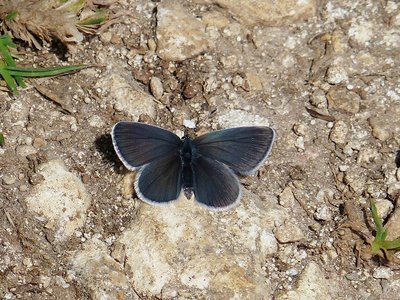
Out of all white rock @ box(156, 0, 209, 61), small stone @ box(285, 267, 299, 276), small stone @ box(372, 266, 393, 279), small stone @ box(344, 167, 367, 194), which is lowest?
small stone @ box(285, 267, 299, 276)

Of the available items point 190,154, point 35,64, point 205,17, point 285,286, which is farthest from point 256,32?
point 285,286

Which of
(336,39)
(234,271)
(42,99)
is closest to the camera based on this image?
(234,271)

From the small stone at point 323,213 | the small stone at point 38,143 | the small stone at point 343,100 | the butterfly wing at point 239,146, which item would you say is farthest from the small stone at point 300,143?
the small stone at point 38,143

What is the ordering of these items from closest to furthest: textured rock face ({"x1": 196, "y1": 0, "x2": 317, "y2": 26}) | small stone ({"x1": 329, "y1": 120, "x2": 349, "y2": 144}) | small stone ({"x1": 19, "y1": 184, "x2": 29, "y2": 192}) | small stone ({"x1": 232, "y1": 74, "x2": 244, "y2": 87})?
small stone ({"x1": 19, "y1": 184, "x2": 29, "y2": 192})
small stone ({"x1": 329, "y1": 120, "x2": 349, "y2": 144})
small stone ({"x1": 232, "y1": 74, "x2": 244, "y2": 87})
textured rock face ({"x1": 196, "y1": 0, "x2": 317, "y2": 26})

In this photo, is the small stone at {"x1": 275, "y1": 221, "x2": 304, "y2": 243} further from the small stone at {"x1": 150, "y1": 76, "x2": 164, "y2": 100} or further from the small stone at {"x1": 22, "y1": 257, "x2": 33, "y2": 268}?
the small stone at {"x1": 22, "y1": 257, "x2": 33, "y2": 268}

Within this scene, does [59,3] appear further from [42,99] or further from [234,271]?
[234,271]

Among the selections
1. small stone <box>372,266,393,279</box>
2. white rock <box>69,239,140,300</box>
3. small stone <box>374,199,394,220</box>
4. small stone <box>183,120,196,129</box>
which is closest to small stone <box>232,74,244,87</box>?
small stone <box>183,120,196,129</box>

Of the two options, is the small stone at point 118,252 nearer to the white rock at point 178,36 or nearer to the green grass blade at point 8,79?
the green grass blade at point 8,79
